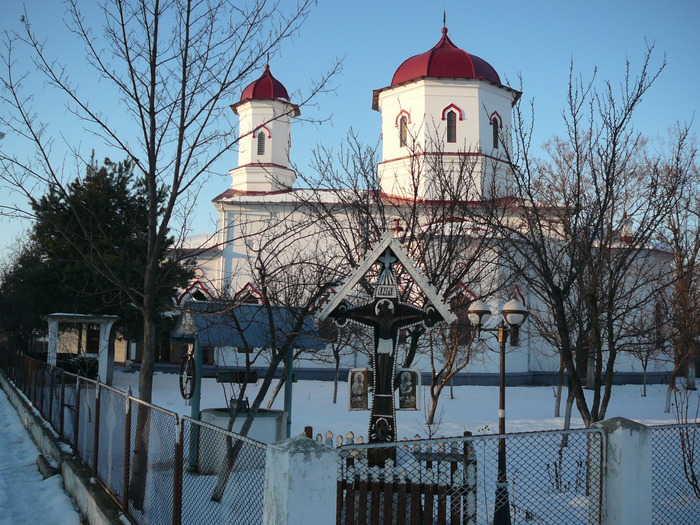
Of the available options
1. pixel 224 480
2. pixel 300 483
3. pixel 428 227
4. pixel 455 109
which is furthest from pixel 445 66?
pixel 300 483

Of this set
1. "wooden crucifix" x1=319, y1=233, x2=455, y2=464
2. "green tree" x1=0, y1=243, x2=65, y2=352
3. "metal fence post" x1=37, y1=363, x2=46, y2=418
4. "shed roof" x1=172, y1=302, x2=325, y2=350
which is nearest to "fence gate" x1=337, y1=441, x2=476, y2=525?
"wooden crucifix" x1=319, y1=233, x2=455, y2=464

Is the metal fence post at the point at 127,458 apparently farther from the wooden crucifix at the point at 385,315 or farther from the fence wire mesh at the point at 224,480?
the wooden crucifix at the point at 385,315

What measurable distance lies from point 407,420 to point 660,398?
541 inches

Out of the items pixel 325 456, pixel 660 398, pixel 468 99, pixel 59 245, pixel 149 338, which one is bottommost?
pixel 660 398

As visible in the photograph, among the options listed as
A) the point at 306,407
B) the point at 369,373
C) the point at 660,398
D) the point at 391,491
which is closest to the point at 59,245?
the point at 306,407

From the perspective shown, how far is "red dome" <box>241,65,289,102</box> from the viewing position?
106 ft

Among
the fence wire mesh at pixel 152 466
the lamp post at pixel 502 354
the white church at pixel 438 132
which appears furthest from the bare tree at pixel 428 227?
the white church at pixel 438 132

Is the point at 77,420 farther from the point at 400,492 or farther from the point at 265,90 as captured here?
the point at 265,90

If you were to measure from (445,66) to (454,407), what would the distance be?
1414cm

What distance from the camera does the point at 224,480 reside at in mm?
7859

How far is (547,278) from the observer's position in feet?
28.8

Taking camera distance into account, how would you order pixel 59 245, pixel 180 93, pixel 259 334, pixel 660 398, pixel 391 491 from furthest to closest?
1. pixel 660 398
2. pixel 59 245
3. pixel 259 334
4. pixel 180 93
5. pixel 391 491

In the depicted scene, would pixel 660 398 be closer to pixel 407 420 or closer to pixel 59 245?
pixel 407 420

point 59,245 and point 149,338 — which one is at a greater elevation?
point 59,245
